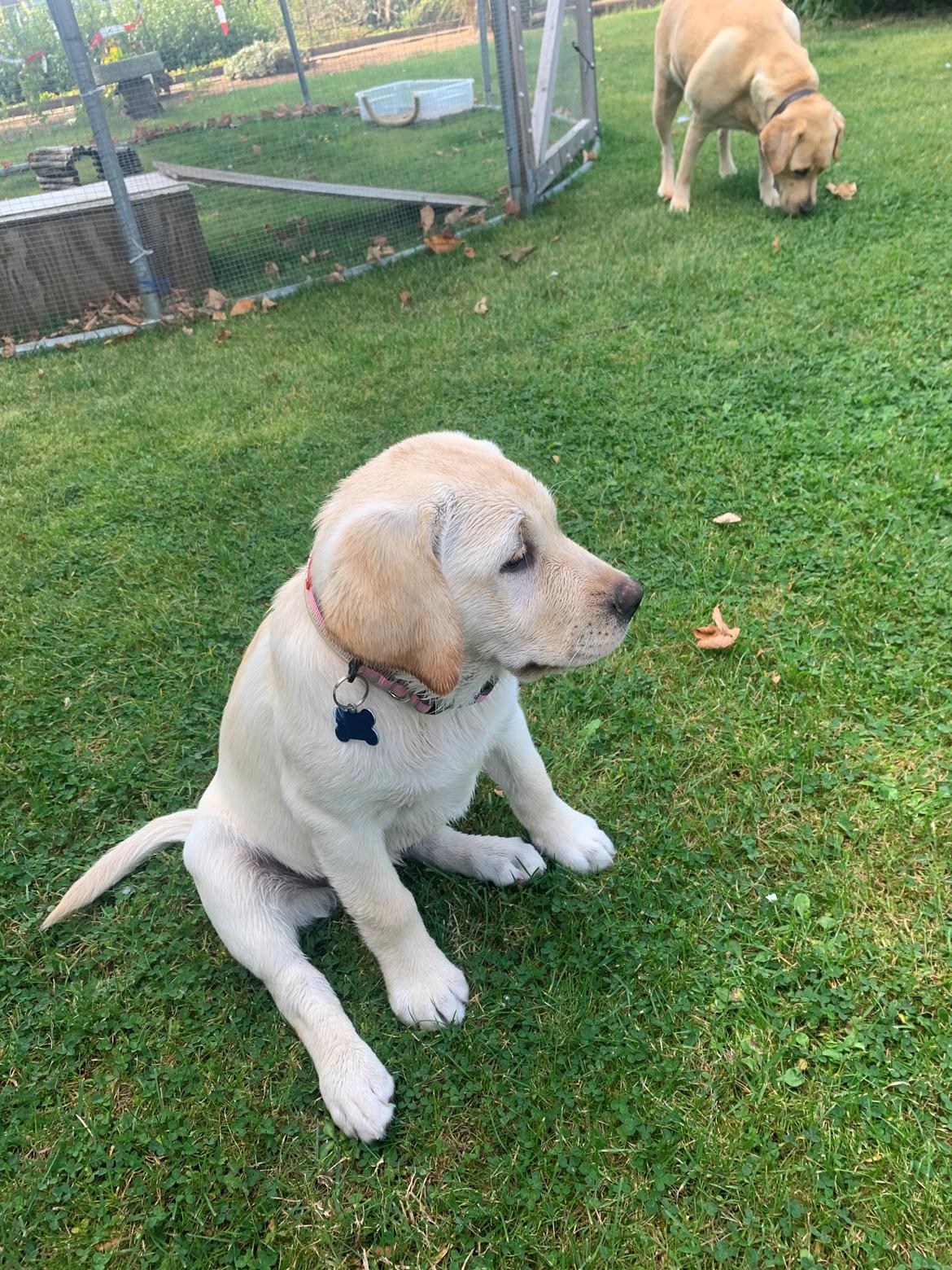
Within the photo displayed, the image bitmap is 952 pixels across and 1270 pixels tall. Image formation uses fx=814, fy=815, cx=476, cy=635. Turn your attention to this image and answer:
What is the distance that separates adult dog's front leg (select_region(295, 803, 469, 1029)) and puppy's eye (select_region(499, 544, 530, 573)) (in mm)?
698

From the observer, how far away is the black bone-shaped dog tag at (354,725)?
5.71 ft

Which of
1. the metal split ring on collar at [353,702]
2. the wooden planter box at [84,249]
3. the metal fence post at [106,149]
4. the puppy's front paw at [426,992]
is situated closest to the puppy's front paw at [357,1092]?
the puppy's front paw at [426,992]

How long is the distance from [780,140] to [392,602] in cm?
620

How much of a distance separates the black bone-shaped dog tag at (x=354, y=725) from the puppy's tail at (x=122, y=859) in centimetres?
92

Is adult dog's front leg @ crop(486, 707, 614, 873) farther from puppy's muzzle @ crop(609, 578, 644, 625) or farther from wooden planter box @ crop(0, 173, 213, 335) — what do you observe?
wooden planter box @ crop(0, 173, 213, 335)

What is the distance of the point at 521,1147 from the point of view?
1.85 metres

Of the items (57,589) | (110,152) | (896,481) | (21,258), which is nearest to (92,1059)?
(57,589)

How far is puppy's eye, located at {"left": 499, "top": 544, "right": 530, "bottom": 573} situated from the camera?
5.79 ft

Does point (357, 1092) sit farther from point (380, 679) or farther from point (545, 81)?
point (545, 81)

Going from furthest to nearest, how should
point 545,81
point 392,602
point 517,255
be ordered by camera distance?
point 545,81
point 517,255
point 392,602

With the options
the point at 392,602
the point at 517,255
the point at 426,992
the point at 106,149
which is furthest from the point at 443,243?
the point at 426,992

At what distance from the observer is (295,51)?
20.9 feet

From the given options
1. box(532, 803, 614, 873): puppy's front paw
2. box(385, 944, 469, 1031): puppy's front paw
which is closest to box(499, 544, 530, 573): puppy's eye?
box(532, 803, 614, 873): puppy's front paw

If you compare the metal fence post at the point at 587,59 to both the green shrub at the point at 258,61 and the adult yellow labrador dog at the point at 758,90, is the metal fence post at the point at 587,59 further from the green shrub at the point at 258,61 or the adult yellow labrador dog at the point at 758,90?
the green shrub at the point at 258,61
